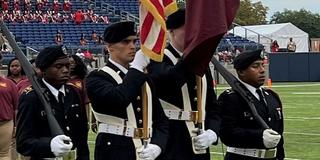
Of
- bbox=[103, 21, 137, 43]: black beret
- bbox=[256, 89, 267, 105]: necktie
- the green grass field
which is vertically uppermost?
bbox=[103, 21, 137, 43]: black beret

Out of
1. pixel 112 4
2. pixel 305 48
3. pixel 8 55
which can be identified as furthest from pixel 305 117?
pixel 305 48

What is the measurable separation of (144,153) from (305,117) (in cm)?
1493

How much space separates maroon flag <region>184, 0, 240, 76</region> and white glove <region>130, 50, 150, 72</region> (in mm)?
354

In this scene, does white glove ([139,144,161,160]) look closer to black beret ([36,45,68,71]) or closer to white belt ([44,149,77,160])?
white belt ([44,149,77,160])

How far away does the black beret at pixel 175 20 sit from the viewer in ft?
19.6

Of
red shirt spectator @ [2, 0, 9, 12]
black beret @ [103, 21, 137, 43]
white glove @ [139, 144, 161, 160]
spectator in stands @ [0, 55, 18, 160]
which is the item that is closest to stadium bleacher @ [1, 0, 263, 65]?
red shirt spectator @ [2, 0, 9, 12]

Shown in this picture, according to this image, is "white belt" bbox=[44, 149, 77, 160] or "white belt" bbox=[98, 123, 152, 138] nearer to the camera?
"white belt" bbox=[98, 123, 152, 138]

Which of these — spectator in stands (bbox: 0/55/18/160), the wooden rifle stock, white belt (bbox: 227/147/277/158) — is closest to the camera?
the wooden rifle stock

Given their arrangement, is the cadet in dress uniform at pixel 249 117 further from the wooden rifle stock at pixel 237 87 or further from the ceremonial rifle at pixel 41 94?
the ceremonial rifle at pixel 41 94

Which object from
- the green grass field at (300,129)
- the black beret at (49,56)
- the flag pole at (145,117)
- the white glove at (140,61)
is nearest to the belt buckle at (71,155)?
the black beret at (49,56)

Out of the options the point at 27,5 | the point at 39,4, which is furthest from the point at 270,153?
the point at 39,4

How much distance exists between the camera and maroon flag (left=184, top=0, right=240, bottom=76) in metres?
5.41

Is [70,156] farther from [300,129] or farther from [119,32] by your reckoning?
[300,129]

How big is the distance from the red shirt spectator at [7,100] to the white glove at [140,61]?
3.49 meters
